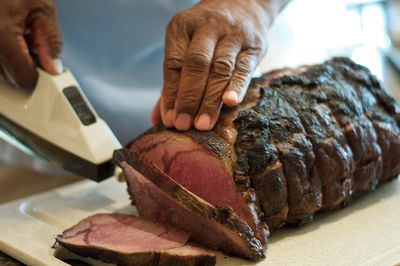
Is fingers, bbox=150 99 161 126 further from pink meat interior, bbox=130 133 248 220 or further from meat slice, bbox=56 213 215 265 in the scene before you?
meat slice, bbox=56 213 215 265

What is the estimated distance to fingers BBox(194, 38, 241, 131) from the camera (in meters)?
1.87

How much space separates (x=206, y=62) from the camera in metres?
1.92

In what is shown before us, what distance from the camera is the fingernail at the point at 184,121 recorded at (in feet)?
6.26

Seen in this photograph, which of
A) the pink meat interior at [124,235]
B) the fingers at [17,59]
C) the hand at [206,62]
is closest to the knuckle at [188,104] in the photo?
the hand at [206,62]

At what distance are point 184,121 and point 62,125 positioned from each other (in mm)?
685

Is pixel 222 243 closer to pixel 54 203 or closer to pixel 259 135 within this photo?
pixel 259 135

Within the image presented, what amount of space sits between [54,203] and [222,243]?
1038mm

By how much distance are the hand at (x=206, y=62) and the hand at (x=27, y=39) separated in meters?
0.66

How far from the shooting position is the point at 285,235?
1877 millimetres

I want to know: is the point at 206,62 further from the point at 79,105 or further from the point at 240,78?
the point at 79,105

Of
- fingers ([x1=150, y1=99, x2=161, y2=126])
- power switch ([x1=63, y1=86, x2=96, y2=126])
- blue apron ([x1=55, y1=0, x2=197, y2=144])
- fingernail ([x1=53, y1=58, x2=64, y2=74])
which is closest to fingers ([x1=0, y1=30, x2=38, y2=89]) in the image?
fingernail ([x1=53, y1=58, x2=64, y2=74])

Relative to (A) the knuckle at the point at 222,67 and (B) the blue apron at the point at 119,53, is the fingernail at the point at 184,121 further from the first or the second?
(B) the blue apron at the point at 119,53

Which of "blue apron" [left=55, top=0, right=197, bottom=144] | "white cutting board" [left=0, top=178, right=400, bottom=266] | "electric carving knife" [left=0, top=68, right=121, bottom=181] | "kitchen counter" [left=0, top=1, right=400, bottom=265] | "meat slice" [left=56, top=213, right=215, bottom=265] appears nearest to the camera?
"meat slice" [left=56, top=213, right=215, bottom=265]

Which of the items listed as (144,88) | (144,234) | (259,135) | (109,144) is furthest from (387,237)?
(144,88)
